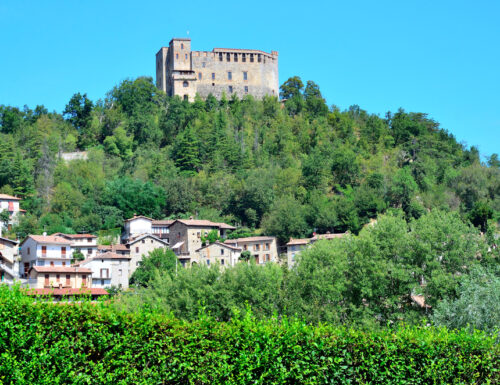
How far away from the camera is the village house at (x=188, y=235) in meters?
72.9

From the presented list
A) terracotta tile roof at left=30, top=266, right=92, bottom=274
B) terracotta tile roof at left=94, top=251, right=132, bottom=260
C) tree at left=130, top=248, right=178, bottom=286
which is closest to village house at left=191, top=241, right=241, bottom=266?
tree at left=130, top=248, right=178, bottom=286

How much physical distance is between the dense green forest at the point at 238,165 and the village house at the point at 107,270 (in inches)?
500

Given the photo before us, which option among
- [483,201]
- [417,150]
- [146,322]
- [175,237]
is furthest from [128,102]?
[146,322]

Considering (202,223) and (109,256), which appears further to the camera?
(202,223)

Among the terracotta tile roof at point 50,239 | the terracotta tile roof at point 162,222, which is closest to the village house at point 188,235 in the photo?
the terracotta tile roof at point 162,222

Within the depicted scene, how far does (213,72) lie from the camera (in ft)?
370

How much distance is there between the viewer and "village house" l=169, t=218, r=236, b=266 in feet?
239

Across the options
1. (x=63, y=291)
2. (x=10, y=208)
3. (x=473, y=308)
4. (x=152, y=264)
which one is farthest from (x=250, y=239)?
(x=473, y=308)

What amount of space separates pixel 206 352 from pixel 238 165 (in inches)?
3036

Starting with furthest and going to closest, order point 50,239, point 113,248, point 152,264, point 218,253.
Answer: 1. point 218,253
2. point 113,248
3. point 50,239
4. point 152,264

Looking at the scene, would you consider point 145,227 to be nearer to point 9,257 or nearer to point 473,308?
point 9,257

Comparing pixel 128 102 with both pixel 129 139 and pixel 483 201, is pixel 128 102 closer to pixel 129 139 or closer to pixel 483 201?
pixel 129 139

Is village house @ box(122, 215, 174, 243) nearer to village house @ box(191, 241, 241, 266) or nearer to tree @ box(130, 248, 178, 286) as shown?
village house @ box(191, 241, 241, 266)

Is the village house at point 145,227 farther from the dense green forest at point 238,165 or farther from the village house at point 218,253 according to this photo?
the village house at point 218,253
